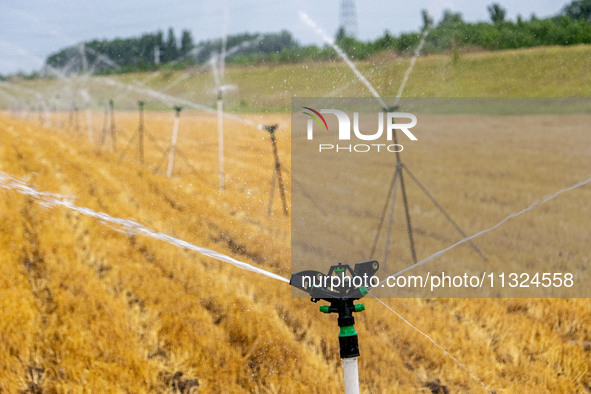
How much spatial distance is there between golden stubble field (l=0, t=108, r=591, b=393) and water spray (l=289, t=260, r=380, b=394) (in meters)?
0.71

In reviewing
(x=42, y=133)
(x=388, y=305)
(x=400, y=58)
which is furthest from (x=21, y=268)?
(x=42, y=133)

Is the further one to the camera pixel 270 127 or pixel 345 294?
pixel 270 127

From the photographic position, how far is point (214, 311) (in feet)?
9.31

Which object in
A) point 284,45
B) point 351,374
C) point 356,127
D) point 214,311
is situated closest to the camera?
point 351,374

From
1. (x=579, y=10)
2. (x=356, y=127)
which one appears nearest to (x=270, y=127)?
(x=356, y=127)

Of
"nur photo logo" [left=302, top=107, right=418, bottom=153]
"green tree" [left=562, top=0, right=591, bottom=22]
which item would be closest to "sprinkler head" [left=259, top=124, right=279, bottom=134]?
"nur photo logo" [left=302, top=107, right=418, bottom=153]

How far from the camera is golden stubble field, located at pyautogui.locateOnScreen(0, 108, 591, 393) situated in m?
2.43

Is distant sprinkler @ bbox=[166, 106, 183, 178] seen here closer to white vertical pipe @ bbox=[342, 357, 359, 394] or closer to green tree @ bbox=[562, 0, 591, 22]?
white vertical pipe @ bbox=[342, 357, 359, 394]

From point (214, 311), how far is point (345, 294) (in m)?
1.28

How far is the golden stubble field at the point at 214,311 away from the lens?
7.97 feet

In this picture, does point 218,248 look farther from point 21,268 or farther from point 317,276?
point 21,268

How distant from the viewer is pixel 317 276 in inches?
69.9

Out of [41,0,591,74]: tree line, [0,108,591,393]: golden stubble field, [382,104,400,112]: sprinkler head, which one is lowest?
[0,108,591,393]: golden stubble field

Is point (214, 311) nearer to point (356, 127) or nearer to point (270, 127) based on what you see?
point (270, 127)
